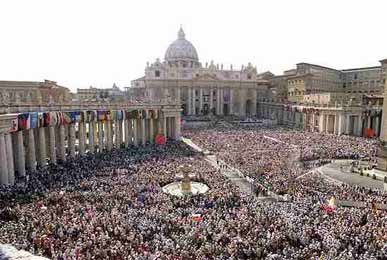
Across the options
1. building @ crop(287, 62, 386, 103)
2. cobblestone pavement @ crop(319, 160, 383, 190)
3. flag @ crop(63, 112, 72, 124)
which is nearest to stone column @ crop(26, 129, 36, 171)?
flag @ crop(63, 112, 72, 124)

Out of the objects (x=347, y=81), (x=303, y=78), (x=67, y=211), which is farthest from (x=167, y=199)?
(x=347, y=81)

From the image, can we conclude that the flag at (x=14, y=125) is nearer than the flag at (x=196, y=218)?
No

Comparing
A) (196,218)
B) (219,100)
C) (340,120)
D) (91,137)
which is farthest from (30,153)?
(219,100)

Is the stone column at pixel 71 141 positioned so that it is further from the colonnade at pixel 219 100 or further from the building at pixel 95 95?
the colonnade at pixel 219 100

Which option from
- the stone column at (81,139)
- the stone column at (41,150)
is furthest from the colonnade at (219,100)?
the stone column at (41,150)

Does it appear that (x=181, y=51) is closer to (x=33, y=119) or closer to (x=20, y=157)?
(x=33, y=119)

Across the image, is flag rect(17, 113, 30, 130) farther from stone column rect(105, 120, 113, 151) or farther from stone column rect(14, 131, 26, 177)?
stone column rect(105, 120, 113, 151)
